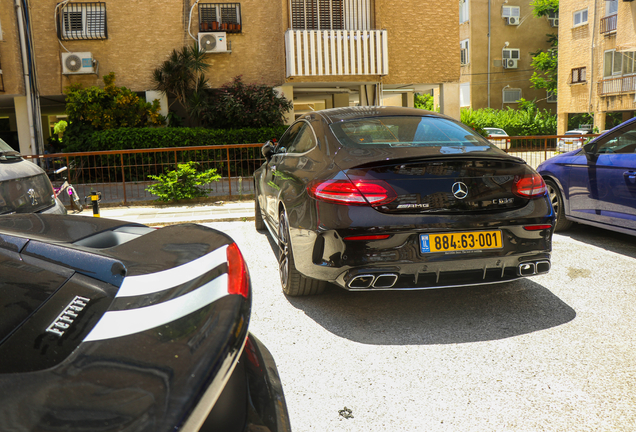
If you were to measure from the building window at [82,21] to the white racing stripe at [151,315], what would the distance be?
17.4 m

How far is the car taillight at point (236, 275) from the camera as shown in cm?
138

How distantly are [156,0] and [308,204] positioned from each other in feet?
50.2

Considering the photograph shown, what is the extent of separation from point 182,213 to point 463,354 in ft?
23.0

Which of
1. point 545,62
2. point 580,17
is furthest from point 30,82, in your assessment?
point 545,62

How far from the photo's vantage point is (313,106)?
3459 cm

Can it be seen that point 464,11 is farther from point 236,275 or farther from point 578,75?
point 236,275

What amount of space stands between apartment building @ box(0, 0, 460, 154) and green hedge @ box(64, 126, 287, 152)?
79.5 inches

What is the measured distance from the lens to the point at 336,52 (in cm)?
1684

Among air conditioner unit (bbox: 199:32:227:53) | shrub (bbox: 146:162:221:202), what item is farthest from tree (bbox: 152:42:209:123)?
shrub (bbox: 146:162:221:202)

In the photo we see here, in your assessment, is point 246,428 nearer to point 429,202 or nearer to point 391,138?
point 429,202

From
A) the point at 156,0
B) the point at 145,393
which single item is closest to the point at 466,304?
the point at 145,393

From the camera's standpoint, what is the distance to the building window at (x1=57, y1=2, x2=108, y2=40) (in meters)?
16.5

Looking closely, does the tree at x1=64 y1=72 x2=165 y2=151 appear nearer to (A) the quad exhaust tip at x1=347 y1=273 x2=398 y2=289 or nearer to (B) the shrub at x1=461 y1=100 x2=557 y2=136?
(A) the quad exhaust tip at x1=347 y1=273 x2=398 y2=289

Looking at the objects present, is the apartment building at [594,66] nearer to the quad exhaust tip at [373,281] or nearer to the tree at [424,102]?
the tree at [424,102]
